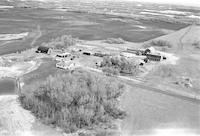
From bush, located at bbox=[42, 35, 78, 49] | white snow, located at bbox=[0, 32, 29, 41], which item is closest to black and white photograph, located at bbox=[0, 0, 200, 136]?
bush, located at bbox=[42, 35, 78, 49]

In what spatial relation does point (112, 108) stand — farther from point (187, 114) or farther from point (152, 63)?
point (152, 63)

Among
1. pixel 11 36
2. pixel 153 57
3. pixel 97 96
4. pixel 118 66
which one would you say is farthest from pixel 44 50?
pixel 97 96

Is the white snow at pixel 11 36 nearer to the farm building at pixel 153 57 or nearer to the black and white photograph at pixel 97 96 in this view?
the black and white photograph at pixel 97 96

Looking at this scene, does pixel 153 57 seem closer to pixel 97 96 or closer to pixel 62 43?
pixel 62 43

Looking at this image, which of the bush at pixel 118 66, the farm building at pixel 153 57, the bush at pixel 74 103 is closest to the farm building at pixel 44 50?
the bush at pixel 118 66

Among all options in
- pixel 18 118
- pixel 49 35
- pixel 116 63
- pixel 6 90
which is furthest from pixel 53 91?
pixel 49 35

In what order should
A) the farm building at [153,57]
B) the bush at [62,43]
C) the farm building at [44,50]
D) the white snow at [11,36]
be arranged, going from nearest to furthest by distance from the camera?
the farm building at [153,57]
the farm building at [44,50]
the bush at [62,43]
the white snow at [11,36]

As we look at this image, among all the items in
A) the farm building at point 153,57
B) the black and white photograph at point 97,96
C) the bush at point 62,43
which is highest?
the bush at point 62,43
